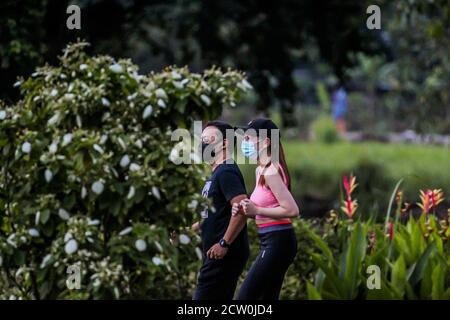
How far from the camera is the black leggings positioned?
6.11 meters

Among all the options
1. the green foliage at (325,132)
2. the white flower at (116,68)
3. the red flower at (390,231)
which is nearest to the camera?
the white flower at (116,68)

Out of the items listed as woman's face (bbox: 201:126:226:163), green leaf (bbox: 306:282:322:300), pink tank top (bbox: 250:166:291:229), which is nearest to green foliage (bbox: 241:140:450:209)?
green leaf (bbox: 306:282:322:300)

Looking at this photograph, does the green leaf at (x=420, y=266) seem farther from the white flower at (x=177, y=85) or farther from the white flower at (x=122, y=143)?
the white flower at (x=122, y=143)

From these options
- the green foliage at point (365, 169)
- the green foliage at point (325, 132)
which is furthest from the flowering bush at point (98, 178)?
the green foliage at point (325, 132)

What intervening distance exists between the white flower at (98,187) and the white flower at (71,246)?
292 mm

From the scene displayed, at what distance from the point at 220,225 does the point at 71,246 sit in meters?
0.89

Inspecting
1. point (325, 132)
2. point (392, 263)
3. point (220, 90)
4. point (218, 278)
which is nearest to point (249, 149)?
point (220, 90)

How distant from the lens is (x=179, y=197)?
19.2ft

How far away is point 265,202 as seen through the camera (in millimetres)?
6035

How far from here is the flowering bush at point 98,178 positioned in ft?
18.9

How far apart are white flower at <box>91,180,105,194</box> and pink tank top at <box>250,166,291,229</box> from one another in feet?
2.91

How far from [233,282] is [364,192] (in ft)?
34.0
